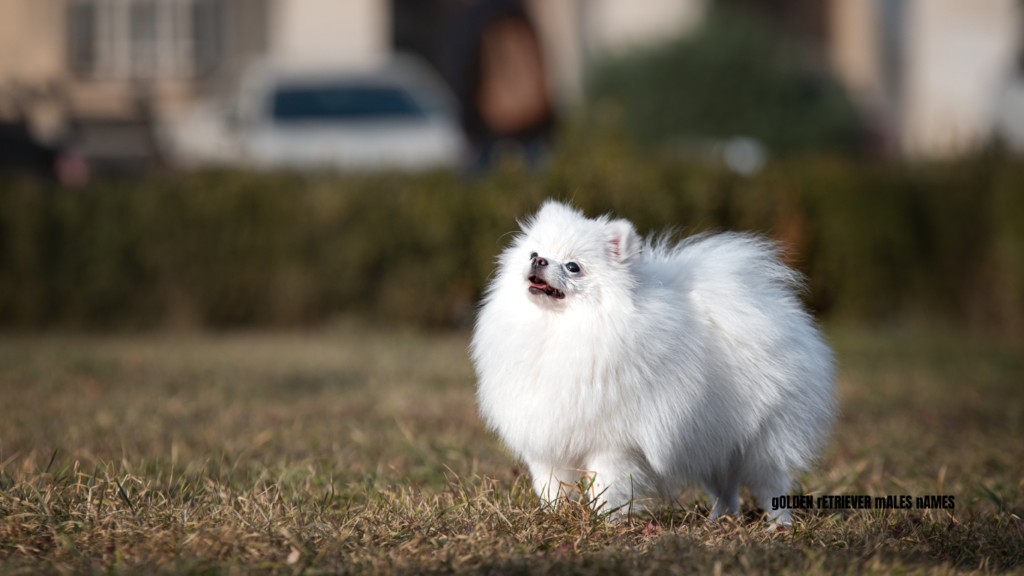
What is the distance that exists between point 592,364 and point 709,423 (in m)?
0.46

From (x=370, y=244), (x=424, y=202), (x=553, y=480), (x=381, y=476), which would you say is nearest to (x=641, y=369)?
(x=553, y=480)

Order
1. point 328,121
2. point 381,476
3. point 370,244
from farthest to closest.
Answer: point 328,121, point 370,244, point 381,476

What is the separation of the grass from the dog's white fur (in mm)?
188

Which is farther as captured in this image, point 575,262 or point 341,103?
point 341,103

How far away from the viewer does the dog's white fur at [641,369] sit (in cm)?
310

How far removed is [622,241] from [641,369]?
1.36 ft

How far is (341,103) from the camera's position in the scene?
12961mm

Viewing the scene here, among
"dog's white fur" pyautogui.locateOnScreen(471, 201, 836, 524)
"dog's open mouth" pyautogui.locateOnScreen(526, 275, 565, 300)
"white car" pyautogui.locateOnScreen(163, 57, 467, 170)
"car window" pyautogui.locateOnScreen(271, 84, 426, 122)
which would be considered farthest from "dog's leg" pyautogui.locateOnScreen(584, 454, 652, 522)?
"car window" pyautogui.locateOnScreen(271, 84, 426, 122)

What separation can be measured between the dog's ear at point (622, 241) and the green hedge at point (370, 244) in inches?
207

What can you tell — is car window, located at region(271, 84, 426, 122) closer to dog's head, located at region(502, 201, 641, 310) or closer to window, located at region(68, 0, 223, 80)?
window, located at region(68, 0, 223, 80)

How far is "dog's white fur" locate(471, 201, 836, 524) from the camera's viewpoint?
10.2 feet

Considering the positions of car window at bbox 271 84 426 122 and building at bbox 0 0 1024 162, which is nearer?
car window at bbox 271 84 426 122

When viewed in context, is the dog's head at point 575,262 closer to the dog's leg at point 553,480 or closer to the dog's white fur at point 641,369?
the dog's white fur at point 641,369

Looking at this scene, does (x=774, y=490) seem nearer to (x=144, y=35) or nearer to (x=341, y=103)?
(x=341, y=103)
